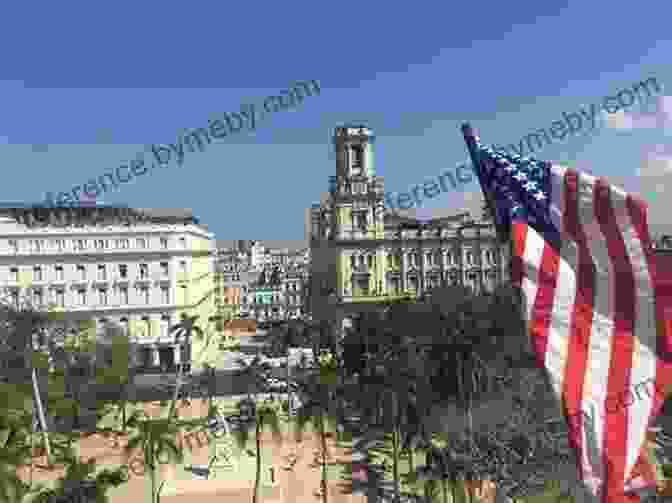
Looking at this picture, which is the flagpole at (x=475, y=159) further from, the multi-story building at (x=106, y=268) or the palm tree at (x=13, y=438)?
the multi-story building at (x=106, y=268)

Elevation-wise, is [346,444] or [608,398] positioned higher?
[608,398]

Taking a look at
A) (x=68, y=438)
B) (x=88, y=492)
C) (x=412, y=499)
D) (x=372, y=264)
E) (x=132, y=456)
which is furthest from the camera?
(x=372, y=264)

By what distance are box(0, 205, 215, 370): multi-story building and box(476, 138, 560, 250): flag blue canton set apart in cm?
4919

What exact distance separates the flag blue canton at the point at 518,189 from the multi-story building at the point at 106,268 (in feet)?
161

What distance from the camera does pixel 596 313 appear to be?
830 centimetres

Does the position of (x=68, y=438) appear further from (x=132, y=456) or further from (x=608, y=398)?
(x=608, y=398)

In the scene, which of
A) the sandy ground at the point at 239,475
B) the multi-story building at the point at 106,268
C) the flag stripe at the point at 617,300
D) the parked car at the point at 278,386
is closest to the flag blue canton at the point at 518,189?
the flag stripe at the point at 617,300

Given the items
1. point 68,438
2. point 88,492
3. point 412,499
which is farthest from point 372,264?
point 88,492

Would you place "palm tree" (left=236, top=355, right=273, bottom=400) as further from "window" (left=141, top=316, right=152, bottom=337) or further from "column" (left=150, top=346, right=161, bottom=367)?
"window" (left=141, top=316, right=152, bottom=337)

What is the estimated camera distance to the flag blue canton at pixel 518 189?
340 inches

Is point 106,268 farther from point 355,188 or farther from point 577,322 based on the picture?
point 577,322

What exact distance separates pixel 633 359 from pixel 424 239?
225 feet

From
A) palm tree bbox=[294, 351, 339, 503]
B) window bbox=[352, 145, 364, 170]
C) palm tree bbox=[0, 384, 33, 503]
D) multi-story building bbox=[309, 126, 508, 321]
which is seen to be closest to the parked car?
palm tree bbox=[294, 351, 339, 503]

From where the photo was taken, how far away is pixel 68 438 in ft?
120
